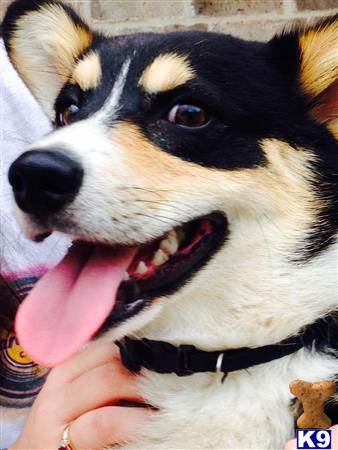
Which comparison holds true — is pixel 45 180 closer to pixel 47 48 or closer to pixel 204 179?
pixel 204 179

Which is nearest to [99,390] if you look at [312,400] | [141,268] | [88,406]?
[88,406]

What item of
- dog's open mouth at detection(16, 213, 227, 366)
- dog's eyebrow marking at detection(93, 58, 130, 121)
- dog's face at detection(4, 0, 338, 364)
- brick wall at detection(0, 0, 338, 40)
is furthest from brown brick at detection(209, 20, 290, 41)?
dog's open mouth at detection(16, 213, 227, 366)

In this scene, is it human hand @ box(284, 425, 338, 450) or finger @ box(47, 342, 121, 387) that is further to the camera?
finger @ box(47, 342, 121, 387)

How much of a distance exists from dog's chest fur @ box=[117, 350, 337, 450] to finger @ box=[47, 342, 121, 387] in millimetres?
159

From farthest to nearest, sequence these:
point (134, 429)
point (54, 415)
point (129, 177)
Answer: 1. point (54, 415)
2. point (134, 429)
3. point (129, 177)

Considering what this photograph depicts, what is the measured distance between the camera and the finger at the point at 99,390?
51.3 inches

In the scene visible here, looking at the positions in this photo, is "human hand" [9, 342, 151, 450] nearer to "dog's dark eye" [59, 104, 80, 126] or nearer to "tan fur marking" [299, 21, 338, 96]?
"dog's dark eye" [59, 104, 80, 126]

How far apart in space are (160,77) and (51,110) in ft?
1.57

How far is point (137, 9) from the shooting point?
264 cm

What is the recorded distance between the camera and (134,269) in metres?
1.16

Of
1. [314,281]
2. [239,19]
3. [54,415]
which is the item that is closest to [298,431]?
[314,281]

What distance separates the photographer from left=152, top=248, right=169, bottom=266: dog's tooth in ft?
3.86

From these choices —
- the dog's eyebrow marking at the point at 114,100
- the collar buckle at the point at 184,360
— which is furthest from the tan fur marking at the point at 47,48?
the collar buckle at the point at 184,360

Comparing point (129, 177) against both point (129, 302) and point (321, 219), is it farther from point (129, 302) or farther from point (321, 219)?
point (321, 219)
